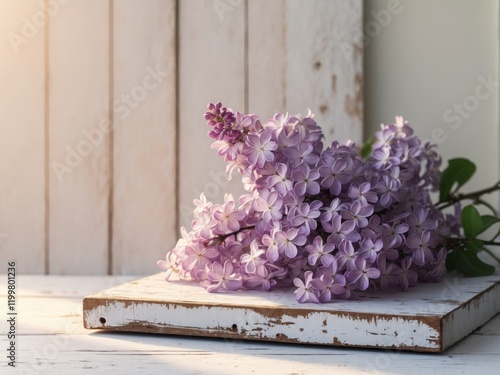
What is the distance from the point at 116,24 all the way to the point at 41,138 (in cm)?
28

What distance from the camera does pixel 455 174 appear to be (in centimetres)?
141

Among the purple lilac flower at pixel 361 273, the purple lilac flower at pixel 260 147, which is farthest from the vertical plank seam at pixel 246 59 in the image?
the purple lilac flower at pixel 361 273

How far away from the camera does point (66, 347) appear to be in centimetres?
99

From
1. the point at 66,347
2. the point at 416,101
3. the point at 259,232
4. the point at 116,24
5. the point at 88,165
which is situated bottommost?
the point at 66,347

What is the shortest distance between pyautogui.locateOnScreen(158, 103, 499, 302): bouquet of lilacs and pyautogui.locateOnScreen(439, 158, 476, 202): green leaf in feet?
0.84

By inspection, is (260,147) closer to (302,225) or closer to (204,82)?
(302,225)

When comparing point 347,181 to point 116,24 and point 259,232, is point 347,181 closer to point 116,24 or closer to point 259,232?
point 259,232

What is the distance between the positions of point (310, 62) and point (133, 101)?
0.37m

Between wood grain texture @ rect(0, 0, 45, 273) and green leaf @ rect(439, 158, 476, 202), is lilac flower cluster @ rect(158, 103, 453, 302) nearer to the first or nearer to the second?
green leaf @ rect(439, 158, 476, 202)

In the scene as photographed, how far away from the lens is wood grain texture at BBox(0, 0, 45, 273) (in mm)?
1627

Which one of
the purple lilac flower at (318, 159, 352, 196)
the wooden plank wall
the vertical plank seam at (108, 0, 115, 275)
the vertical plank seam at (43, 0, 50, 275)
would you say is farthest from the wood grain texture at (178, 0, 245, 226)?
the purple lilac flower at (318, 159, 352, 196)

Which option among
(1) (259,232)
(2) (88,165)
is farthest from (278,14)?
(1) (259,232)

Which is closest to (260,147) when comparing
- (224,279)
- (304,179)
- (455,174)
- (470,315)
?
(304,179)

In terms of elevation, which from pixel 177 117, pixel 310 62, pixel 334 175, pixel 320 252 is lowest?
pixel 320 252
